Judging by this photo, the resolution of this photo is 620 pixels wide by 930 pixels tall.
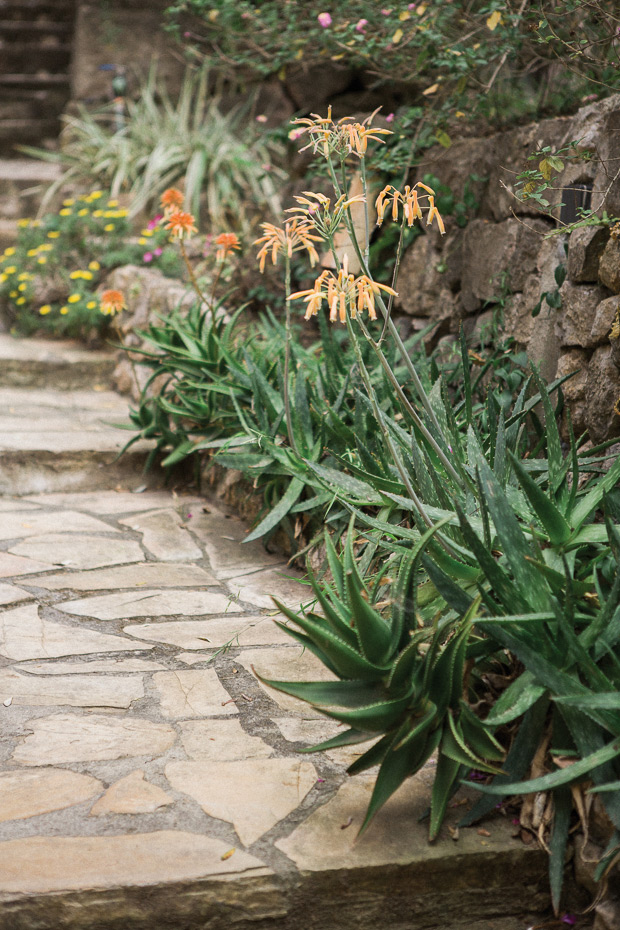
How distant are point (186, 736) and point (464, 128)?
10.3 ft

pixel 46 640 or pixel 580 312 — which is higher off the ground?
pixel 580 312

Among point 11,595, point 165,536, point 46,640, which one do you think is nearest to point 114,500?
point 165,536

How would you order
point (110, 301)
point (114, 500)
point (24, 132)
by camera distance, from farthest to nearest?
point (24, 132) < point (110, 301) < point (114, 500)

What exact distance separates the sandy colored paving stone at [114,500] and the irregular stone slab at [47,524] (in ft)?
0.44

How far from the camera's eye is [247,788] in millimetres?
1830

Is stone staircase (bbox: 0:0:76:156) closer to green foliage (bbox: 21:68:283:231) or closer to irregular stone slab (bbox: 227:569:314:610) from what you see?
green foliage (bbox: 21:68:283:231)

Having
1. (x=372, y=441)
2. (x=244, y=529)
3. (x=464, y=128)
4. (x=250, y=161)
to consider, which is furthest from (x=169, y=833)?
(x=250, y=161)

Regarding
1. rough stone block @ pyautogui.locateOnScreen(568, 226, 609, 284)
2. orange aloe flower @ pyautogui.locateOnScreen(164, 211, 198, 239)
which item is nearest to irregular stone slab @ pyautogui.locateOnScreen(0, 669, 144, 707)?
rough stone block @ pyautogui.locateOnScreen(568, 226, 609, 284)

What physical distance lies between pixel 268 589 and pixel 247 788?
4.07 ft

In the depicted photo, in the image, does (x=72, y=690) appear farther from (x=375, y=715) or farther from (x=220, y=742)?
(x=375, y=715)

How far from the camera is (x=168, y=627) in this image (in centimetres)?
269

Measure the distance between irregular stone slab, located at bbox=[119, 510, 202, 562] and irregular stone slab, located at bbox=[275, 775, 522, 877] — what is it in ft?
5.51

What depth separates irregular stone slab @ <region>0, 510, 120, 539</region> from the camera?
3473 mm

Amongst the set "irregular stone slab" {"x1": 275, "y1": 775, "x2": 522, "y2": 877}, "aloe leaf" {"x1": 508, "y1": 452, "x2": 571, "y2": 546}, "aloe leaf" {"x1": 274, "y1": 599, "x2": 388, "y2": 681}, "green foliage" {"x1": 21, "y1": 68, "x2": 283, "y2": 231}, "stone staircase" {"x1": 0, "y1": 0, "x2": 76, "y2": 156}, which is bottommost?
"irregular stone slab" {"x1": 275, "y1": 775, "x2": 522, "y2": 877}
